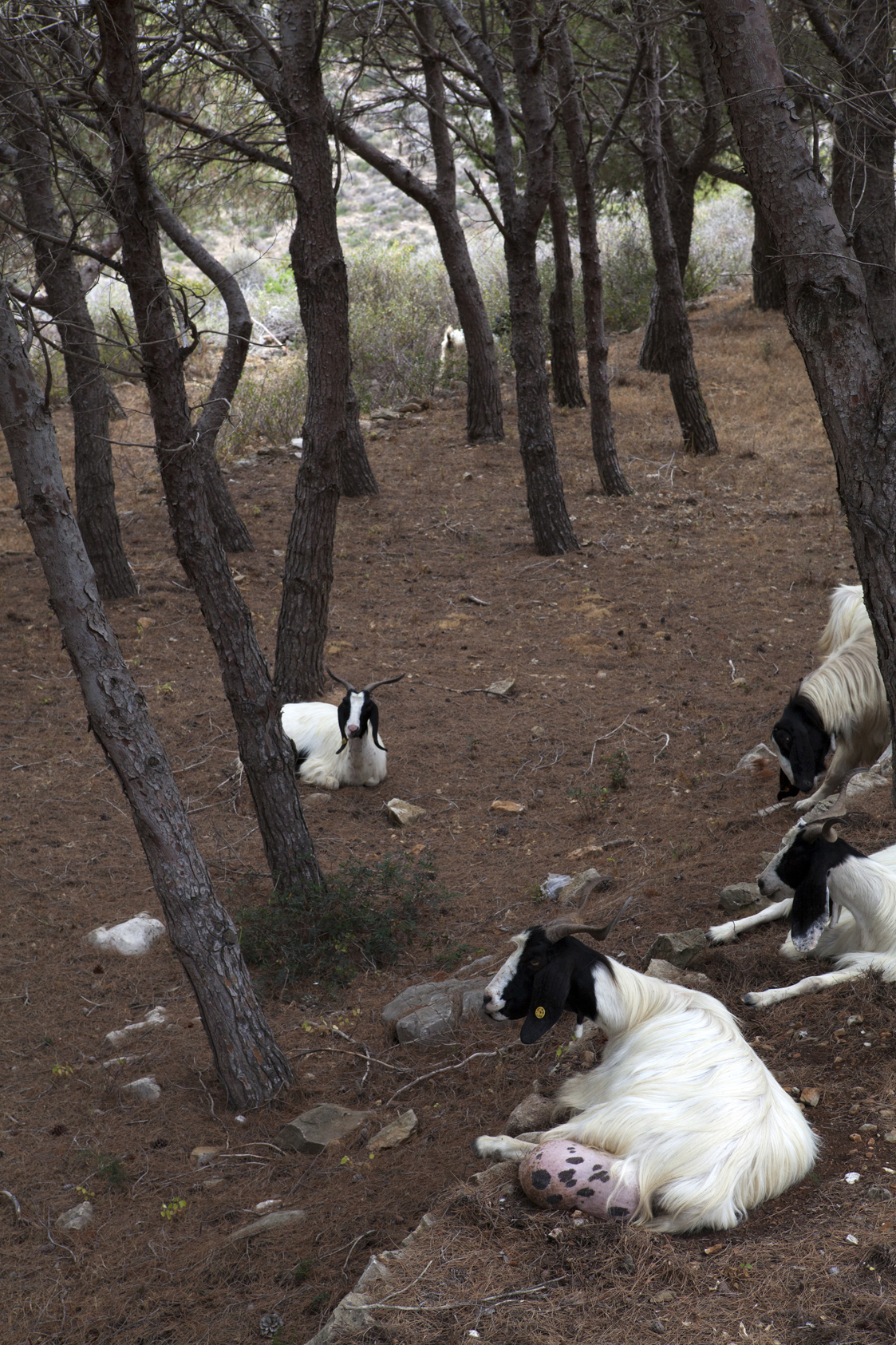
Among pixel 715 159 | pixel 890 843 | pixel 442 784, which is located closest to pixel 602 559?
pixel 442 784

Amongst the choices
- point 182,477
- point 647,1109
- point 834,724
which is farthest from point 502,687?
point 647,1109

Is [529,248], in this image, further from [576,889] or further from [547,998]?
[547,998]

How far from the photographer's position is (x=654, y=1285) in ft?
9.01

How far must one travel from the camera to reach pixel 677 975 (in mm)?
4324

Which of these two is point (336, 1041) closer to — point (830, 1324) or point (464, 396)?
point (830, 1324)

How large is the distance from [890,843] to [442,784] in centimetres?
→ 352

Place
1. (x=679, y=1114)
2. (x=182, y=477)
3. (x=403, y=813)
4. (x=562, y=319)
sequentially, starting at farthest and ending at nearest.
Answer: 1. (x=562, y=319)
2. (x=403, y=813)
3. (x=182, y=477)
4. (x=679, y=1114)

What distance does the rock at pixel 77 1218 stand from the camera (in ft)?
12.0

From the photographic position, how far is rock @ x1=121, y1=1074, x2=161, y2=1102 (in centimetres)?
438

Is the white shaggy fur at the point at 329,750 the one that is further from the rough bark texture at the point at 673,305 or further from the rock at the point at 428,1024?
the rough bark texture at the point at 673,305

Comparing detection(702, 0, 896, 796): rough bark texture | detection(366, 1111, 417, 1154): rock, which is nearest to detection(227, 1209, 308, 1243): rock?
detection(366, 1111, 417, 1154): rock

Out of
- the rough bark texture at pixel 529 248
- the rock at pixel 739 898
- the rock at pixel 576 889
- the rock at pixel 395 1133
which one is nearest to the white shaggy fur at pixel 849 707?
the rock at pixel 739 898

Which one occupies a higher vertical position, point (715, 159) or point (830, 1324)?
point (715, 159)

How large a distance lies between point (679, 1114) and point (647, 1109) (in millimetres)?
102
